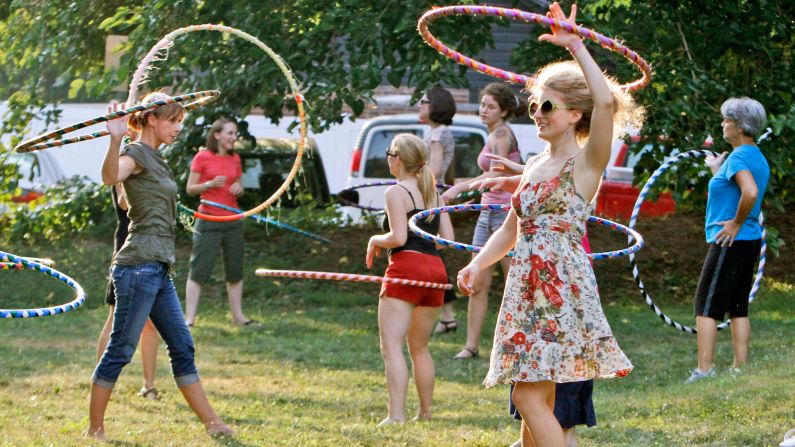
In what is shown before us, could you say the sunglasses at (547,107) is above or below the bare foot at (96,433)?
above

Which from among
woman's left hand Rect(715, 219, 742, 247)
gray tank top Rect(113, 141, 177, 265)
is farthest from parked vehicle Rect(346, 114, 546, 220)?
gray tank top Rect(113, 141, 177, 265)

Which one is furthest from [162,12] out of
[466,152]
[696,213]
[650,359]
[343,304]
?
[696,213]

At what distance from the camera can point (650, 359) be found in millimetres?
9672

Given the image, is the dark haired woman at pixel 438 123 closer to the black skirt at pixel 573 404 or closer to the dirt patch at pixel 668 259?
the black skirt at pixel 573 404

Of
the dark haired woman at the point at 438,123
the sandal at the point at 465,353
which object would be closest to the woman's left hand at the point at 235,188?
the dark haired woman at the point at 438,123

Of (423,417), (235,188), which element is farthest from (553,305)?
(235,188)

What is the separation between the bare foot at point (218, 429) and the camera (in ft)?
20.8

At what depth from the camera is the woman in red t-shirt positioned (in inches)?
415

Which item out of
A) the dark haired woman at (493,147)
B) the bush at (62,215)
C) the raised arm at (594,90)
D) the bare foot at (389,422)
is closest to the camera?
the raised arm at (594,90)

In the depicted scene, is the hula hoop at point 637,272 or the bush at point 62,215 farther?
the bush at point 62,215

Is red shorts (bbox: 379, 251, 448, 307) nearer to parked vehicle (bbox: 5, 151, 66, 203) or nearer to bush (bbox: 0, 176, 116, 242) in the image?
bush (bbox: 0, 176, 116, 242)

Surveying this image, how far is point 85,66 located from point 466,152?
4.88 metres

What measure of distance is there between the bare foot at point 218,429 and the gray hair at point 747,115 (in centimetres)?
380

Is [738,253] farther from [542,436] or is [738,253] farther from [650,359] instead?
[542,436]
